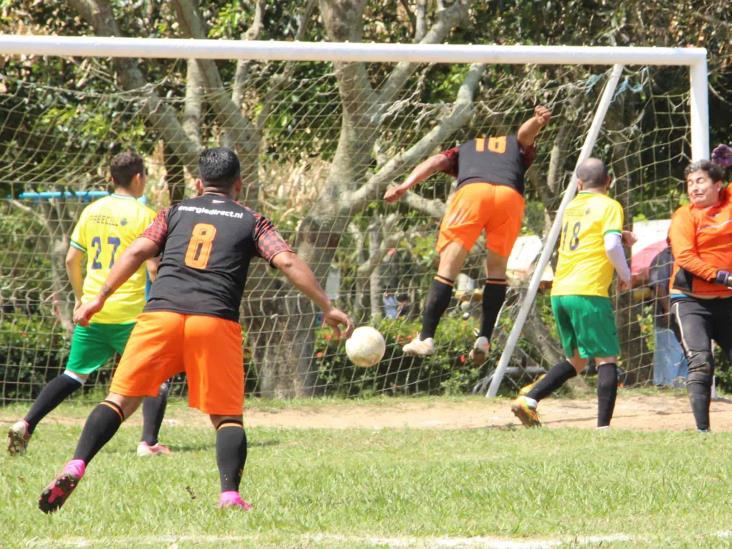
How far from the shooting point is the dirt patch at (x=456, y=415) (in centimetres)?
986

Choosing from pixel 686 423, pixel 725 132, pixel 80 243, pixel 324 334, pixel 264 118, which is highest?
pixel 725 132

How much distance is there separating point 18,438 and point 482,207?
3583 millimetres

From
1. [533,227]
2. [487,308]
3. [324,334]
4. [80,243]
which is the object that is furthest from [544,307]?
[80,243]

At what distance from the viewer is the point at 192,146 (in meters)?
12.3

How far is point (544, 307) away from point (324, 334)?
3119mm

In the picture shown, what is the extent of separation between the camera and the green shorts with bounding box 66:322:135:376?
311 inches

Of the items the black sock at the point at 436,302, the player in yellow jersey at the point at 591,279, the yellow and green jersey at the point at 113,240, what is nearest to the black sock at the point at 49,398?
the yellow and green jersey at the point at 113,240

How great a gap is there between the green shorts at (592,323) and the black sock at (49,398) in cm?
359

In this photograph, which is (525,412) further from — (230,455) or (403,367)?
(403,367)

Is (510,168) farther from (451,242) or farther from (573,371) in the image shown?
(573,371)

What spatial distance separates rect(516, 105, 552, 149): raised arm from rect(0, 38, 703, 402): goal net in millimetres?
3136

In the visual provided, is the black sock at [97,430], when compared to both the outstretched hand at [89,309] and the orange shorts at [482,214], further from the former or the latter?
the orange shorts at [482,214]

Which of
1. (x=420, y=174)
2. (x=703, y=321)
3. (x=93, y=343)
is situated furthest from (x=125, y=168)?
(x=703, y=321)

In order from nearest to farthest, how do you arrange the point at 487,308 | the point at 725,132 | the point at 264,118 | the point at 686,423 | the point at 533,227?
the point at 487,308 < the point at 686,423 < the point at 264,118 < the point at 533,227 < the point at 725,132
